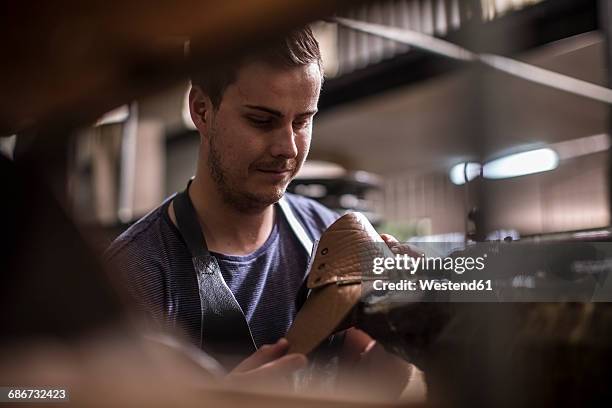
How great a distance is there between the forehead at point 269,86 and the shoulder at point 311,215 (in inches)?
5.0

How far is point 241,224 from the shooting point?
721mm

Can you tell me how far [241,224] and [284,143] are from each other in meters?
0.11

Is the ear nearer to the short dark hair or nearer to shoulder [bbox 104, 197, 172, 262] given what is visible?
the short dark hair

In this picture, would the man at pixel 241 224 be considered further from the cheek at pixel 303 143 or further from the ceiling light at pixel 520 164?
the ceiling light at pixel 520 164

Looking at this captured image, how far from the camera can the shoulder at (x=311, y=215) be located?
2.48 ft

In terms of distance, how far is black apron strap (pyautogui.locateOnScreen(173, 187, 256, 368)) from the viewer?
26.9 inches

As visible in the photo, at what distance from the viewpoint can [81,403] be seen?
41 cm

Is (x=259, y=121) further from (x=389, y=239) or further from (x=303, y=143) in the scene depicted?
(x=389, y=239)

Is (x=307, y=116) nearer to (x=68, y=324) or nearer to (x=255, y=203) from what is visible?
(x=255, y=203)

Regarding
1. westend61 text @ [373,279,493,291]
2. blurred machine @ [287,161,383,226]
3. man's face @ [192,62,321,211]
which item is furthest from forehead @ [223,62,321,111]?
westend61 text @ [373,279,493,291]

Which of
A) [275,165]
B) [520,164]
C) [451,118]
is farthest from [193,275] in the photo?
[451,118]

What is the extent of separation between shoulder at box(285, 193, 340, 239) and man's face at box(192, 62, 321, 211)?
43 millimetres

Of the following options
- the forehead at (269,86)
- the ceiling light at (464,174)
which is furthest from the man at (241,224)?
the ceiling light at (464,174)

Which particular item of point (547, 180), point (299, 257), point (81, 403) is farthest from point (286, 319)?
point (547, 180)
